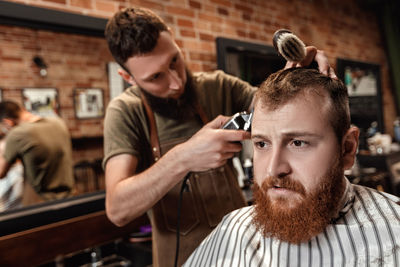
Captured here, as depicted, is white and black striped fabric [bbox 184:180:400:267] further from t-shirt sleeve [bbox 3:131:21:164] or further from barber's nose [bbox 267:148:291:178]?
t-shirt sleeve [bbox 3:131:21:164]

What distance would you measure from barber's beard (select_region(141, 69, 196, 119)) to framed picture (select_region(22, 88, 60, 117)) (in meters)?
1.41

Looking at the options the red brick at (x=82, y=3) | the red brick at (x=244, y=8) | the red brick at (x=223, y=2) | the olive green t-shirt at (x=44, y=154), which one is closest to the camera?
the red brick at (x=82, y=3)

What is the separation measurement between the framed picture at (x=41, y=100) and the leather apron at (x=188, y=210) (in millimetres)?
1382

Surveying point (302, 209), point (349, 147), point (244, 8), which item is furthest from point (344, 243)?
point (244, 8)

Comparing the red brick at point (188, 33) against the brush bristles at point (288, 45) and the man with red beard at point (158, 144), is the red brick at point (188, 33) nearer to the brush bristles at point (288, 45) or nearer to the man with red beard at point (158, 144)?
the man with red beard at point (158, 144)

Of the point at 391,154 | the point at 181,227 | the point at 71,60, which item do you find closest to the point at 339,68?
the point at 391,154

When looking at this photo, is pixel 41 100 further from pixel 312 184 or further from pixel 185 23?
pixel 312 184

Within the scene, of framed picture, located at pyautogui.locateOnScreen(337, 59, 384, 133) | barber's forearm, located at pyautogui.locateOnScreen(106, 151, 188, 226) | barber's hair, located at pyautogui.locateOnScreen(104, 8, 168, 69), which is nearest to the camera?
barber's forearm, located at pyautogui.locateOnScreen(106, 151, 188, 226)

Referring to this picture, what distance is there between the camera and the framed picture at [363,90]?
4.72m

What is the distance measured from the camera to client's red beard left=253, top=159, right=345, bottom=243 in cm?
89

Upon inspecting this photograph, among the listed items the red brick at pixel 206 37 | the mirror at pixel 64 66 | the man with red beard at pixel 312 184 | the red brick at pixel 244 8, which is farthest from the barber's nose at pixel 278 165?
the red brick at pixel 244 8

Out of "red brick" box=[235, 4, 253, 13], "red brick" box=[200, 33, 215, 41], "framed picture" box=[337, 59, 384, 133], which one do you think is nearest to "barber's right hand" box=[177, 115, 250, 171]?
"red brick" box=[200, 33, 215, 41]

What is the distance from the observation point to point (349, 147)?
3.19ft

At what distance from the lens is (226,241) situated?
1.18m
